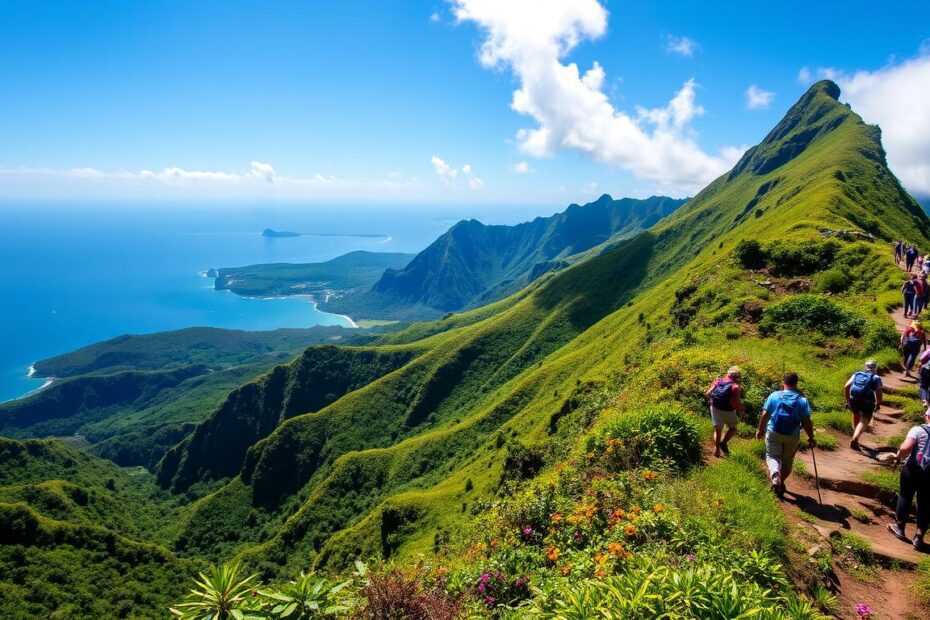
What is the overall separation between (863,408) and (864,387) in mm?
701

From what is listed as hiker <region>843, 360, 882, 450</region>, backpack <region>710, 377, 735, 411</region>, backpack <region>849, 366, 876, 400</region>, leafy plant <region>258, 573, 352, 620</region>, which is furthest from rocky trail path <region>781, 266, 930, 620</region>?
leafy plant <region>258, 573, 352, 620</region>

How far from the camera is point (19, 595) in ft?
185

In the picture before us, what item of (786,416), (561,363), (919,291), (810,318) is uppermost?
(919,291)

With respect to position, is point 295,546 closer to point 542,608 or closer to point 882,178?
point 542,608

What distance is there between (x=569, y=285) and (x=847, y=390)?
154 metres

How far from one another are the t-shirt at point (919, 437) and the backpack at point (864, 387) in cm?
430

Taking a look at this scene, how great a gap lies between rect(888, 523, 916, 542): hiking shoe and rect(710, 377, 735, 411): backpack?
12.6ft

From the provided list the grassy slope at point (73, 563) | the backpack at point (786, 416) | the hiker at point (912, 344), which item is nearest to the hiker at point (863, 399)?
the backpack at point (786, 416)

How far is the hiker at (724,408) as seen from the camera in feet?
39.4

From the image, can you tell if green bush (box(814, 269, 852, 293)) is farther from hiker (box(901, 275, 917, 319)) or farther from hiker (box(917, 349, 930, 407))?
hiker (box(917, 349, 930, 407))

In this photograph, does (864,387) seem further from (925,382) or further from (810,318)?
(810,318)

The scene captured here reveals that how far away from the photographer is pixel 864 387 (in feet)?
42.5

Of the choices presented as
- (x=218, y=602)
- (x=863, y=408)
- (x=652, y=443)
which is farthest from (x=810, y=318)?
(x=218, y=602)

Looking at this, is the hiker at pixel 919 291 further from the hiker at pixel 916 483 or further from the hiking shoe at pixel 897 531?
the hiking shoe at pixel 897 531
